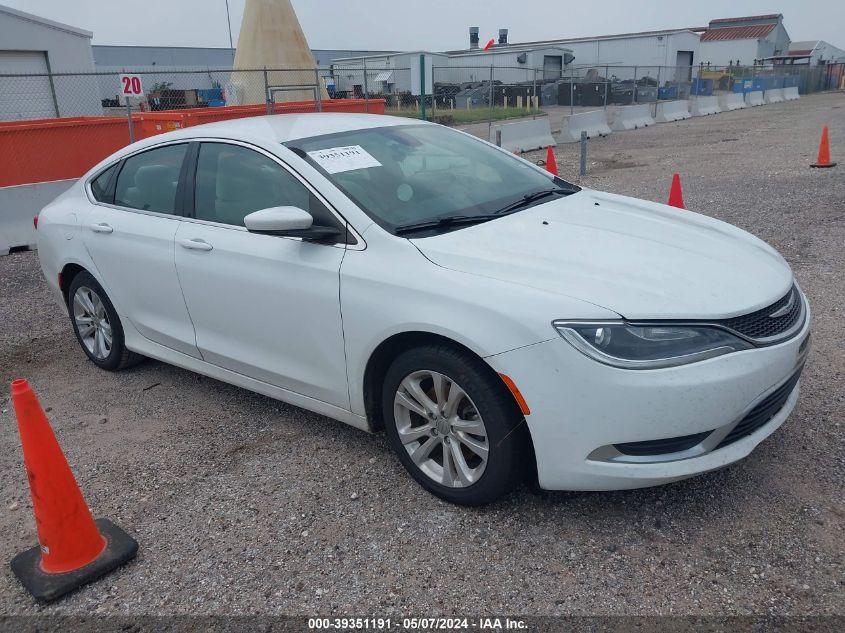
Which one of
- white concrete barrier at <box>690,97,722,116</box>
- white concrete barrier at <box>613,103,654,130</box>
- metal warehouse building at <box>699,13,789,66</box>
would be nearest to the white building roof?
white concrete barrier at <box>613,103,654,130</box>

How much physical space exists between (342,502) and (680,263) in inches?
74.3

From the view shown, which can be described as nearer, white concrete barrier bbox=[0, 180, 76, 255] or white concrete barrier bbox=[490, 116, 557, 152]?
white concrete barrier bbox=[0, 180, 76, 255]

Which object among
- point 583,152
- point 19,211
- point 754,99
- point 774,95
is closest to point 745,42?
point 774,95

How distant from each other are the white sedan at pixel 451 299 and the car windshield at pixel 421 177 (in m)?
0.01

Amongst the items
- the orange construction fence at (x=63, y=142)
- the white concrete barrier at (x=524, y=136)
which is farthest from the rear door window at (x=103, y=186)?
the white concrete barrier at (x=524, y=136)

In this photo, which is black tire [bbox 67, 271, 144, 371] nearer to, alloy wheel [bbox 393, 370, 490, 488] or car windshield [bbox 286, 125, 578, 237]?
car windshield [bbox 286, 125, 578, 237]

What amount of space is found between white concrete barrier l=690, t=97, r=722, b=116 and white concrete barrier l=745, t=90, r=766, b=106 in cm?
493

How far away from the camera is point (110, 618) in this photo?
2.67 m

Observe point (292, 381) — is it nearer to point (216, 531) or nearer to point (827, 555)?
point (216, 531)

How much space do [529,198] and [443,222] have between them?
2.37ft

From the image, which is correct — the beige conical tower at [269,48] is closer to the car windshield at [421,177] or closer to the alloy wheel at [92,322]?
the alloy wheel at [92,322]

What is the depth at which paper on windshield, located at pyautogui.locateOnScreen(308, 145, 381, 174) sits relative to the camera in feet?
11.8

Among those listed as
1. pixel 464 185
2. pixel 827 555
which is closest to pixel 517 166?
pixel 464 185

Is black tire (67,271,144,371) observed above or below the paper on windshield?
below
